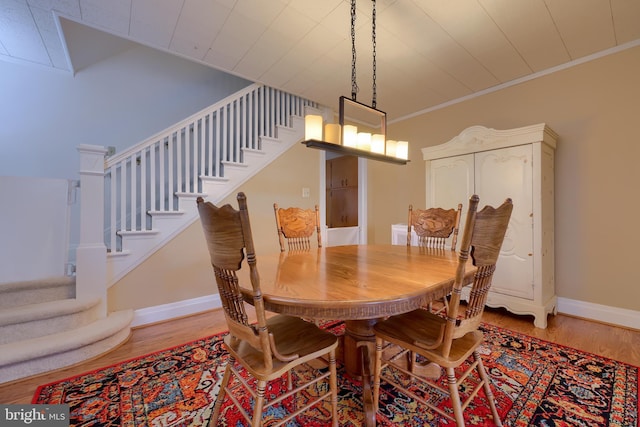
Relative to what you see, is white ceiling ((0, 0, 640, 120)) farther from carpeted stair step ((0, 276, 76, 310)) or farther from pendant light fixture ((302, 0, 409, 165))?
carpeted stair step ((0, 276, 76, 310))

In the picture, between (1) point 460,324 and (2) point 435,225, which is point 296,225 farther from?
(1) point 460,324

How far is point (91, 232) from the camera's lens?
2.11m

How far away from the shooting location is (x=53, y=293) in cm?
205

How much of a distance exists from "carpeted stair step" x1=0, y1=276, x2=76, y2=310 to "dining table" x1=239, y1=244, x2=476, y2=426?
68.6 inches

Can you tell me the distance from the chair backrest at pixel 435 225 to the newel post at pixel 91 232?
2639 millimetres

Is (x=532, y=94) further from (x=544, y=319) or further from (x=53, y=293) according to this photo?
(x=53, y=293)

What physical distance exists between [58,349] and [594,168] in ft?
15.1

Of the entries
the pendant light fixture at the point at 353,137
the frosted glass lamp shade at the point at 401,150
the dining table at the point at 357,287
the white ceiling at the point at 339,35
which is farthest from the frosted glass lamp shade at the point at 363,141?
the white ceiling at the point at 339,35

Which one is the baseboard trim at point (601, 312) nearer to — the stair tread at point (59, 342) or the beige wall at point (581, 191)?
the beige wall at point (581, 191)

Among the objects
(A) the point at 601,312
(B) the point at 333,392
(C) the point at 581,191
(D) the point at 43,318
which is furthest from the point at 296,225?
(A) the point at 601,312

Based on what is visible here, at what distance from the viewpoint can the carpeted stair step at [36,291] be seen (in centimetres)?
191

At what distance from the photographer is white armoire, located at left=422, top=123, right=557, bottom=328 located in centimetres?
235

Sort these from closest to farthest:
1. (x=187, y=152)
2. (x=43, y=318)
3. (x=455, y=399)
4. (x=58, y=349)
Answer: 1. (x=455, y=399)
2. (x=58, y=349)
3. (x=43, y=318)
4. (x=187, y=152)

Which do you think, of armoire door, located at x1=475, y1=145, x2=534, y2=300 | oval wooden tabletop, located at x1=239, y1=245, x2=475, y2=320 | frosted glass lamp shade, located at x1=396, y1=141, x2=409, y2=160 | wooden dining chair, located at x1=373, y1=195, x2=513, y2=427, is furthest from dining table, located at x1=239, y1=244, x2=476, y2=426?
armoire door, located at x1=475, y1=145, x2=534, y2=300
